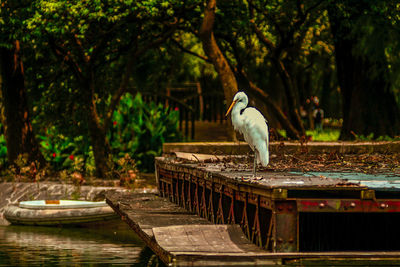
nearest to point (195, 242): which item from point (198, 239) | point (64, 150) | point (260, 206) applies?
point (198, 239)

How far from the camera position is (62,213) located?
21.8 m

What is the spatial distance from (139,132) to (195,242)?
56.8 feet

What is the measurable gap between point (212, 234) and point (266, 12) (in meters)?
16.7

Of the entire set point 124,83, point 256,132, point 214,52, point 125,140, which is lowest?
point 125,140

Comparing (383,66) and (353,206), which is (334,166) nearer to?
(353,206)

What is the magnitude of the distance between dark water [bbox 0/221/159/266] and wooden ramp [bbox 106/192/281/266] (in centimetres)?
87

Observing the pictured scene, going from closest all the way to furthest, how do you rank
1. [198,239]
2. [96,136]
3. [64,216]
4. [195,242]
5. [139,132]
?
[195,242], [198,239], [64,216], [96,136], [139,132]

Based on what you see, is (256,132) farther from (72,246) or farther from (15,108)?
(15,108)

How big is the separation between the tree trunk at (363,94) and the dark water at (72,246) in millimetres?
9689

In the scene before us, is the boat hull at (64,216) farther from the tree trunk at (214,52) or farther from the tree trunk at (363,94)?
the tree trunk at (363,94)

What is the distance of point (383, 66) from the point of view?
90.3 ft

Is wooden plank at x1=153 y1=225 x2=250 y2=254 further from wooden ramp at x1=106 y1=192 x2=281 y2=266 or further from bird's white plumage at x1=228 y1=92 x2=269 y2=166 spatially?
bird's white plumage at x1=228 y1=92 x2=269 y2=166

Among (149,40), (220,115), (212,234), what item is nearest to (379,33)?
(149,40)

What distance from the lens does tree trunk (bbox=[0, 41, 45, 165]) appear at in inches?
1080
